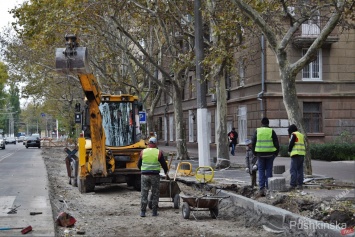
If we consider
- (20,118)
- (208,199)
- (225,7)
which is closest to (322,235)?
(208,199)

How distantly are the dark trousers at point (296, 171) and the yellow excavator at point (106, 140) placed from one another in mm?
4598

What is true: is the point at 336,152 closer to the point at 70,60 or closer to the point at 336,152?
the point at 336,152

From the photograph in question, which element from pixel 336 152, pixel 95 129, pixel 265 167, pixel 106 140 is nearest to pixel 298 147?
pixel 265 167

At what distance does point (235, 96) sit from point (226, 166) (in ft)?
44.5

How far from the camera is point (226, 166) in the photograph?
79.0 ft

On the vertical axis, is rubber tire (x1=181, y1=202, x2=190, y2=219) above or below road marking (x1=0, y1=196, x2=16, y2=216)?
below

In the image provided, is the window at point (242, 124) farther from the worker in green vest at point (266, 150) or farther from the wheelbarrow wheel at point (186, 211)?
the wheelbarrow wheel at point (186, 211)

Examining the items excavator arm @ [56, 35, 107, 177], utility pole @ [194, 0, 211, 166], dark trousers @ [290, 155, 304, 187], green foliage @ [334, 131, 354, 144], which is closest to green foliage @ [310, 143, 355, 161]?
green foliage @ [334, 131, 354, 144]

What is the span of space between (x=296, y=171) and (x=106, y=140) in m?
5.92

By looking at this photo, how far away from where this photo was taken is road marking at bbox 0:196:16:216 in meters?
11.6

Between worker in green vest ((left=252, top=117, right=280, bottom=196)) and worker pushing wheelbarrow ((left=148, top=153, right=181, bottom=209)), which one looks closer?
worker pushing wheelbarrow ((left=148, top=153, right=181, bottom=209))

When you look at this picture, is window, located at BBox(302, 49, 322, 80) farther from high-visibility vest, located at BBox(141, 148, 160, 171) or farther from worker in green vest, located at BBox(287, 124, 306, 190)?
high-visibility vest, located at BBox(141, 148, 160, 171)

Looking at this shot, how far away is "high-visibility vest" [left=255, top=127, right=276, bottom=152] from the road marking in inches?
233

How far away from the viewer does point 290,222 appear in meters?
9.94
